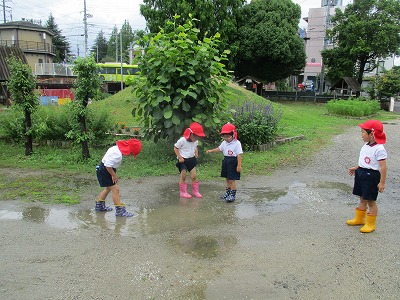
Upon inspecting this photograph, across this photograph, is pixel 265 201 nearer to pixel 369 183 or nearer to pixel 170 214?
pixel 170 214

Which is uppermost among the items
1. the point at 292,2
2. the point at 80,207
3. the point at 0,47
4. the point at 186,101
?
the point at 292,2

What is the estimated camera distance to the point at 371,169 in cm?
469

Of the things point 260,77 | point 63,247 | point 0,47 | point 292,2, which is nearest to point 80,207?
point 63,247

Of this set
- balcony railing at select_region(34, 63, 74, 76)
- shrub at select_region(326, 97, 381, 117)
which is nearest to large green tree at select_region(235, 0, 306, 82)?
shrub at select_region(326, 97, 381, 117)

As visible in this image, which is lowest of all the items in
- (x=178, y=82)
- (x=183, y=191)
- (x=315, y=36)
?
(x=183, y=191)

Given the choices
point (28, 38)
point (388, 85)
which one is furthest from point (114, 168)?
point (28, 38)

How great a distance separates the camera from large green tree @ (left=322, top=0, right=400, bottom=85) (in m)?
29.7

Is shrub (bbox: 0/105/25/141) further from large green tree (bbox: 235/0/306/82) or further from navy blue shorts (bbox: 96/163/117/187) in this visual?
large green tree (bbox: 235/0/306/82)

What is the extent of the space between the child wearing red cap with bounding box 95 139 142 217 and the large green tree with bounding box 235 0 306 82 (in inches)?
1053

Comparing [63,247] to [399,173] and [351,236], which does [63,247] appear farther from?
[399,173]

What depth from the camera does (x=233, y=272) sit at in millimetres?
3734

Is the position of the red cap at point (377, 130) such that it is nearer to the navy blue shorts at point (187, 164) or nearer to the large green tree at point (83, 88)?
the navy blue shorts at point (187, 164)

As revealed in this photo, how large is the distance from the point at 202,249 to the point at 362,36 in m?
31.8

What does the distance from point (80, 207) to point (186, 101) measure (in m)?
3.38
